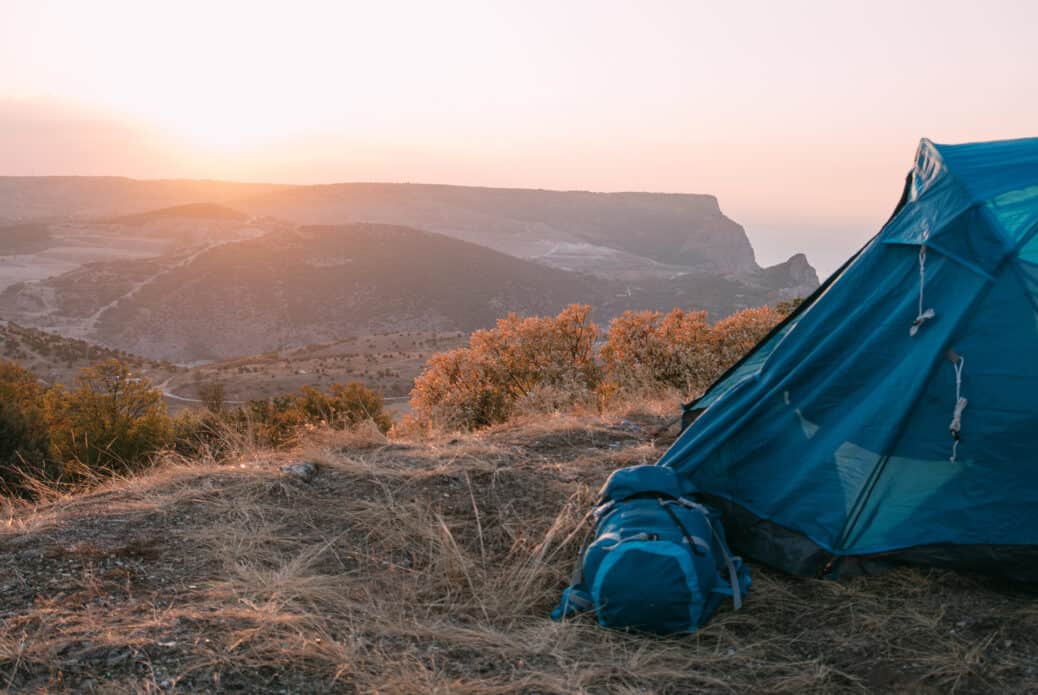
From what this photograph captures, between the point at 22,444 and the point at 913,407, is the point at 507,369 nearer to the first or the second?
the point at 22,444

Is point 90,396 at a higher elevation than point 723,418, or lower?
lower

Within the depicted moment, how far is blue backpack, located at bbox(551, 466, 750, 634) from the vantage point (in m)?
3.51

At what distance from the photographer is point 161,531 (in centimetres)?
449

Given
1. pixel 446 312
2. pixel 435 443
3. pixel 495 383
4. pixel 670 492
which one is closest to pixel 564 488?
pixel 670 492

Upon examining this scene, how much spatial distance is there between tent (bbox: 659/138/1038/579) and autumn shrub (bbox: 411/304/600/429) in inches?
277

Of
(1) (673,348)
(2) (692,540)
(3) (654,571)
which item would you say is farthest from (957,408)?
(1) (673,348)

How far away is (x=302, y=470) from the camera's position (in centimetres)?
544

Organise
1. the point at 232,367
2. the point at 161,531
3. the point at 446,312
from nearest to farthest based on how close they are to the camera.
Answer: the point at 161,531 < the point at 232,367 < the point at 446,312

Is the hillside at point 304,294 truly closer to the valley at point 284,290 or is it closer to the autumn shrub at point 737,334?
the valley at point 284,290

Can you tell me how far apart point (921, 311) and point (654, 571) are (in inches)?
79.8

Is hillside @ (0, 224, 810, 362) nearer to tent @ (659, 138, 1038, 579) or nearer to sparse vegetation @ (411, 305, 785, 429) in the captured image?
sparse vegetation @ (411, 305, 785, 429)

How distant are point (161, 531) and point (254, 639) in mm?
1600

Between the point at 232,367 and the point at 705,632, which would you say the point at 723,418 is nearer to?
the point at 705,632

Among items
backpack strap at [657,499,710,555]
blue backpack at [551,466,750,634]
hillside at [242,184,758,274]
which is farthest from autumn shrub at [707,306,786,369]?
hillside at [242,184,758,274]
